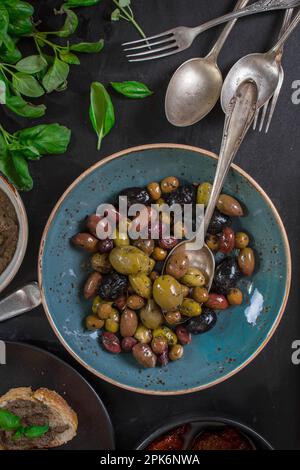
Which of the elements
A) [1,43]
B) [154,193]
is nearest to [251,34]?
[154,193]

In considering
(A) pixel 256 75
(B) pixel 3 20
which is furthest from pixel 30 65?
(A) pixel 256 75

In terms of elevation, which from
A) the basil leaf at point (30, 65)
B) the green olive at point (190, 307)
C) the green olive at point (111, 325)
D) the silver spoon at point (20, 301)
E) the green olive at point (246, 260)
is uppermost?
the basil leaf at point (30, 65)

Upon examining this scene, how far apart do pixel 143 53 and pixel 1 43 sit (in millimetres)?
282

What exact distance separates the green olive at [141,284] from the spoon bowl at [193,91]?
32 cm

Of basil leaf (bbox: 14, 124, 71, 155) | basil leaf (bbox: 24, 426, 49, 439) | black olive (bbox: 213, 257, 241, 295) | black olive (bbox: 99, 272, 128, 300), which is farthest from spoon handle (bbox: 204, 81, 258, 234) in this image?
basil leaf (bbox: 24, 426, 49, 439)

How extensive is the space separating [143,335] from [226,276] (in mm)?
207

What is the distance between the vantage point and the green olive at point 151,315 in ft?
3.92

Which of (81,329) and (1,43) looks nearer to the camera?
(1,43)

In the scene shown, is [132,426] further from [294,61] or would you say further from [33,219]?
[294,61]

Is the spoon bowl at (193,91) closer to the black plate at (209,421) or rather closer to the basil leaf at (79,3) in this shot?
the basil leaf at (79,3)

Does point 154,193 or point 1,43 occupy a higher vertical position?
point 1,43

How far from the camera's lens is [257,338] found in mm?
1229

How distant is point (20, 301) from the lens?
3.98 ft

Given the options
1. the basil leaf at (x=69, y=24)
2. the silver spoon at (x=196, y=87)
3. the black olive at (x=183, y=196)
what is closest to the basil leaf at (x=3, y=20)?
the basil leaf at (x=69, y=24)
